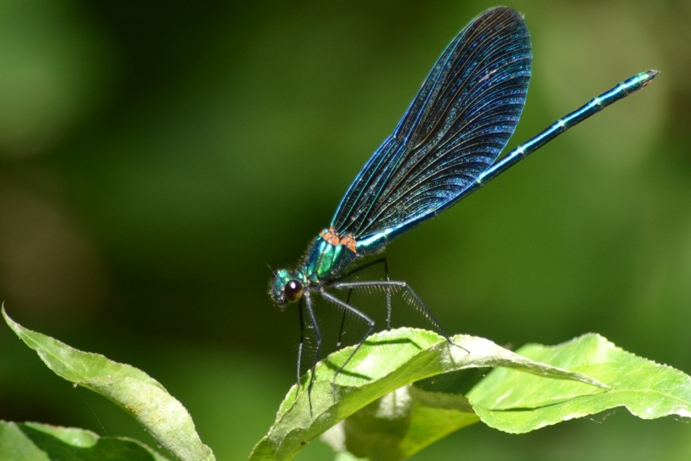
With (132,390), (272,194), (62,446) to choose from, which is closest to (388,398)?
(132,390)

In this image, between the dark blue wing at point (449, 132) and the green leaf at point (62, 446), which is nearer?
the green leaf at point (62, 446)

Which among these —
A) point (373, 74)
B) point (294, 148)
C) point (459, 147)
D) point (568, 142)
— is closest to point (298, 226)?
point (294, 148)

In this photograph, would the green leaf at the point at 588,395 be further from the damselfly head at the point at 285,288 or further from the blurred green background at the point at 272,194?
the blurred green background at the point at 272,194

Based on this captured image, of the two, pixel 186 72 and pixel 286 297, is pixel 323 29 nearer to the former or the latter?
Answer: pixel 186 72

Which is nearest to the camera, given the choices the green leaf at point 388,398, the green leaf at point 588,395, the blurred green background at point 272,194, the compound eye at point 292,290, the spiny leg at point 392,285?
the green leaf at point 388,398

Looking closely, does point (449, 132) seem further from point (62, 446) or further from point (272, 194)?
point (62, 446)

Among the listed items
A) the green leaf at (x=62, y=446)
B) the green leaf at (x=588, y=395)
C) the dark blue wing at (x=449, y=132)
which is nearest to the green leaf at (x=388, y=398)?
the green leaf at (x=588, y=395)

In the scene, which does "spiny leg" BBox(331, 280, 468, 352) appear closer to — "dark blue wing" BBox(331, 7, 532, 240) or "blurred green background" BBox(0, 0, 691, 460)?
"dark blue wing" BBox(331, 7, 532, 240)
